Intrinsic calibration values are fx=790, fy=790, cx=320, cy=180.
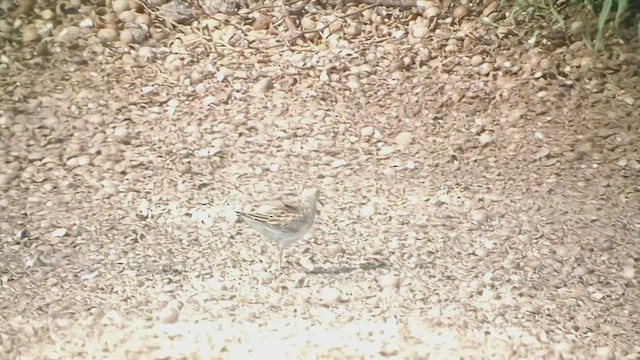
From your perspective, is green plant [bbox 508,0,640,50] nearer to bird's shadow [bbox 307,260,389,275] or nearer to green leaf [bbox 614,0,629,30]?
green leaf [bbox 614,0,629,30]

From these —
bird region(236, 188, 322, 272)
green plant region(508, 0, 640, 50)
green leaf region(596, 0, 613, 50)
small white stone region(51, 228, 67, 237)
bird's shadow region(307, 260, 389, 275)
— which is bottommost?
bird's shadow region(307, 260, 389, 275)

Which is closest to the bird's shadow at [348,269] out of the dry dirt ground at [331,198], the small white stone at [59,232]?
the dry dirt ground at [331,198]

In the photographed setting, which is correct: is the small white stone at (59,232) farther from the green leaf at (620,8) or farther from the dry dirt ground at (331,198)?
the green leaf at (620,8)

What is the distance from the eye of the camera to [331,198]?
269cm

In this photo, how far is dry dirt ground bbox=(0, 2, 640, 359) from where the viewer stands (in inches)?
88.4

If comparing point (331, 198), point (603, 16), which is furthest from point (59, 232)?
point (603, 16)

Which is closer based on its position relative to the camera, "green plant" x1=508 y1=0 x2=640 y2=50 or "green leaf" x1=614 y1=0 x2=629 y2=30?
"green leaf" x1=614 y1=0 x2=629 y2=30

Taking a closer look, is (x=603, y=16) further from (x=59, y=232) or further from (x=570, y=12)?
(x=59, y=232)

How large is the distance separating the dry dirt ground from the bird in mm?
104

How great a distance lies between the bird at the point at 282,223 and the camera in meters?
2.35

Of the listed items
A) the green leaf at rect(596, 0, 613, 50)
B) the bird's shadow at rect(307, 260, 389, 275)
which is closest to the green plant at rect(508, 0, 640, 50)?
the green leaf at rect(596, 0, 613, 50)

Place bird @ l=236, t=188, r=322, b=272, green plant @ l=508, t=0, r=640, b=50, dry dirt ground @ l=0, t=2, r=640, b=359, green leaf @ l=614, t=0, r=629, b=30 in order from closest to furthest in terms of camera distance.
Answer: dry dirt ground @ l=0, t=2, r=640, b=359
bird @ l=236, t=188, r=322, b=272
green leaf @ l=614, t=0, r=629, b=30
green plant @ l=508, t=0, r=640, b=50

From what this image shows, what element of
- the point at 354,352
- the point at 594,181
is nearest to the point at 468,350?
the point at 354,352

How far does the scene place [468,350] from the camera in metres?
2.19
